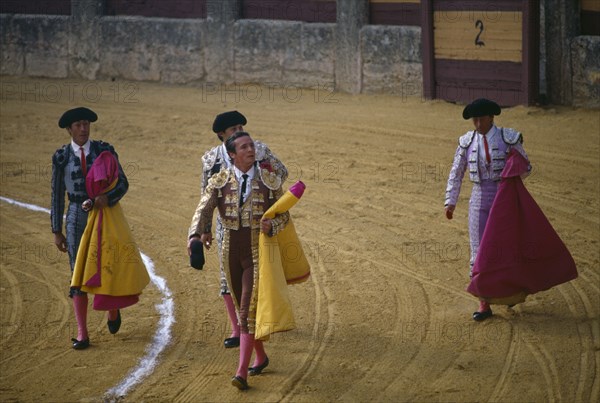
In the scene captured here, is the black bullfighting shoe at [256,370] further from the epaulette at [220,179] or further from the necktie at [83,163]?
the necktie at [83,163]

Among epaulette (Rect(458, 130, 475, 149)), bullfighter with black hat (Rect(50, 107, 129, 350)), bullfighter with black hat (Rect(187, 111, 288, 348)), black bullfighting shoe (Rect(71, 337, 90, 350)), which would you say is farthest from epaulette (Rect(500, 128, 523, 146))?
black bullfighting shoe (Rect(71, 337, 90, 350))

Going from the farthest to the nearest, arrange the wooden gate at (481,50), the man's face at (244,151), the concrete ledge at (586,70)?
the wooden gate at (481,50) → the concrete ledge at (586,70) → the man's face at (244,151)

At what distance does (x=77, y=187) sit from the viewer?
7703mm

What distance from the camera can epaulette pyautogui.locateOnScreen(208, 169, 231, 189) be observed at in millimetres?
6832

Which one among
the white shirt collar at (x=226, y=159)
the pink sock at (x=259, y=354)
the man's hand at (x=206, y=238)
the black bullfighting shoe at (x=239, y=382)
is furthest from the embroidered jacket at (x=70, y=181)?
the black bullfighting shoe at (x=239, y=382)

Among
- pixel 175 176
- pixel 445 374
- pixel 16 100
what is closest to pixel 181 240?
pixel 175 176

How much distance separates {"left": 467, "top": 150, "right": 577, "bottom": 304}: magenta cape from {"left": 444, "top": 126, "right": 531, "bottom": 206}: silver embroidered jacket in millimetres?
66

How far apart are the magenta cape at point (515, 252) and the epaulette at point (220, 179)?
84.3 inches

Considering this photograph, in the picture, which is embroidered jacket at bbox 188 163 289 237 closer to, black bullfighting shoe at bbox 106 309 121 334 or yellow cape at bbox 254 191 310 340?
yellow cape at bbox 254 191 310 340

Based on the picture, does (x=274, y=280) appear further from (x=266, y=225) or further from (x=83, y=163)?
(x=83, y=163)

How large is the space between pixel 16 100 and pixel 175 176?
258 inches

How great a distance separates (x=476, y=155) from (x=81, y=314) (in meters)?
3.25

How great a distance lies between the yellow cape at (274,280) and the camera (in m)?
6.57

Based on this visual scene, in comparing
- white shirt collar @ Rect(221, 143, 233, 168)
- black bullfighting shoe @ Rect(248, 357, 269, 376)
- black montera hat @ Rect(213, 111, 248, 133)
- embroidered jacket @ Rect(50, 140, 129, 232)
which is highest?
black montera hat @ Rect(213, 111, 248, 133)
